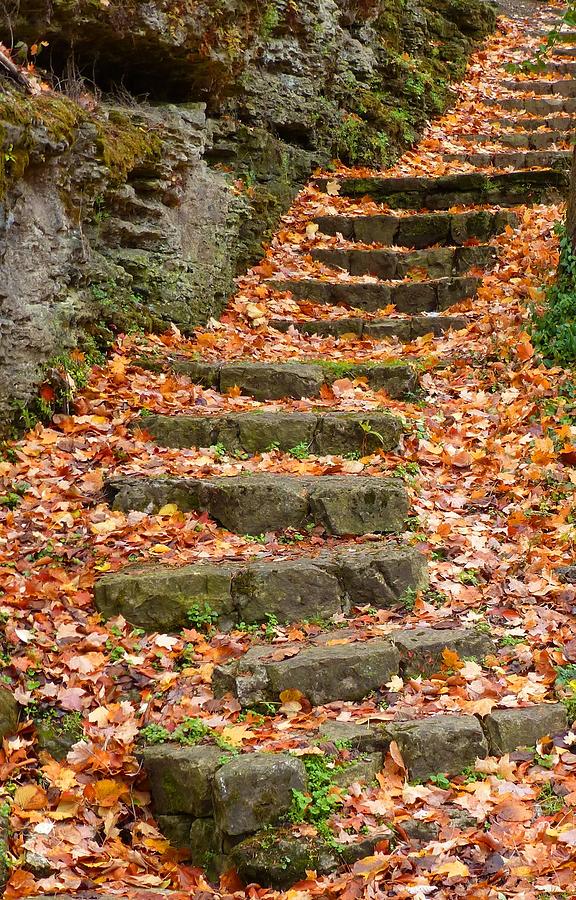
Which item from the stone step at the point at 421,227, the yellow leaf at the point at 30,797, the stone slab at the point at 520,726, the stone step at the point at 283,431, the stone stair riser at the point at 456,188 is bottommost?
the yellow leaf at the point at 30,797

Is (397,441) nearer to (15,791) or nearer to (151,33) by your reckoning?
(15,791)

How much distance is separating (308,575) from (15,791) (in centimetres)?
170

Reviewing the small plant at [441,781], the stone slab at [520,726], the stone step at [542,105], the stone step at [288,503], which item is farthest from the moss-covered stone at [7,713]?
the stone step at [542,105]

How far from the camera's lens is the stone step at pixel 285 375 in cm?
668

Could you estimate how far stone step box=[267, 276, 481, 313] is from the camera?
8352 millimetres

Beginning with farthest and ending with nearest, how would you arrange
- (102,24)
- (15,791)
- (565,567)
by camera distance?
1. (102,24)
2. (565,567)
3. (15,791)

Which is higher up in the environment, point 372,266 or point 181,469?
point 372,266

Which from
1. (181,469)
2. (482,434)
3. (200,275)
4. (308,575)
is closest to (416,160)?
(200,275)

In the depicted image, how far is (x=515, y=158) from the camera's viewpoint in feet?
35.1

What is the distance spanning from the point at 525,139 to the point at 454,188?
227 cm

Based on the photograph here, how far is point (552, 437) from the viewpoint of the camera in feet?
20.1

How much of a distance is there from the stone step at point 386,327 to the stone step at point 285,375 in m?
0.99

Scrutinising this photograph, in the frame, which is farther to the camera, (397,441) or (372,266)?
(372,266)

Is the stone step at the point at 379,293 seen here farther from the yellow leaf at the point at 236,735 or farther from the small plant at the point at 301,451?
the yellow leaf at the point at 236,735
